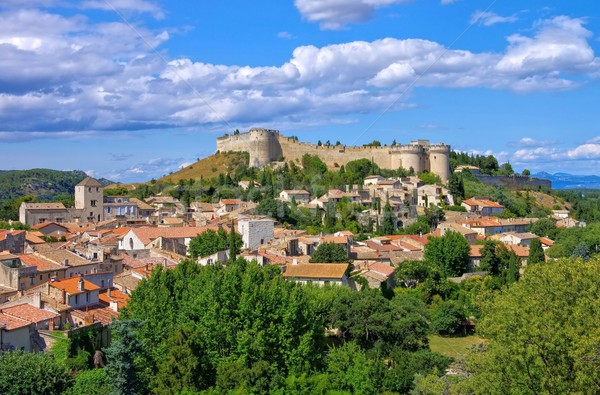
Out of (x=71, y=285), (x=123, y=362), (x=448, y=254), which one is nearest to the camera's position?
(x=123, y=362)

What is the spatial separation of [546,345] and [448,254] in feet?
98.1

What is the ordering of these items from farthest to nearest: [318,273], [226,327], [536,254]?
1. [536,254]
2. [318,273]
3. [226,327]

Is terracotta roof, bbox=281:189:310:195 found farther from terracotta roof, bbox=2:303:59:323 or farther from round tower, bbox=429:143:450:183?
terracotta roof, bbox=2:303:59:323

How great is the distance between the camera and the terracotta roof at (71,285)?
27055 mm

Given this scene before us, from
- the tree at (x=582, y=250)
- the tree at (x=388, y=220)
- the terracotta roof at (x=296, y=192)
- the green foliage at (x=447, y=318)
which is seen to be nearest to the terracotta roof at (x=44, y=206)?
the terracotta roof at (x=296, y=192)

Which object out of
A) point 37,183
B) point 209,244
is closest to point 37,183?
point 37,183

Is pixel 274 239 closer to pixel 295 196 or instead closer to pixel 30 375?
pixel 295 196

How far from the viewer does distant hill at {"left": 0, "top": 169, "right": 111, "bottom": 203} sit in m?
138

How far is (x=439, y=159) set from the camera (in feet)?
283

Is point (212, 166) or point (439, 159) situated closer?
point (439, 159)

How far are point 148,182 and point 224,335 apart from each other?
68.0m

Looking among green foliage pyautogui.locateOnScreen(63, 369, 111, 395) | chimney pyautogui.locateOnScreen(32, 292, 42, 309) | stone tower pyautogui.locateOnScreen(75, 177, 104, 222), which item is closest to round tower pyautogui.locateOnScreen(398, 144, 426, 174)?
stone tower pyautogui.locateOnScreen(75, 177, 104, 222)

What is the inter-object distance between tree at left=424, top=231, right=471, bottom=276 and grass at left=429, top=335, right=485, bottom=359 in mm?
10507

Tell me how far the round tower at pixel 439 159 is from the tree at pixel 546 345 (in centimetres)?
6739
